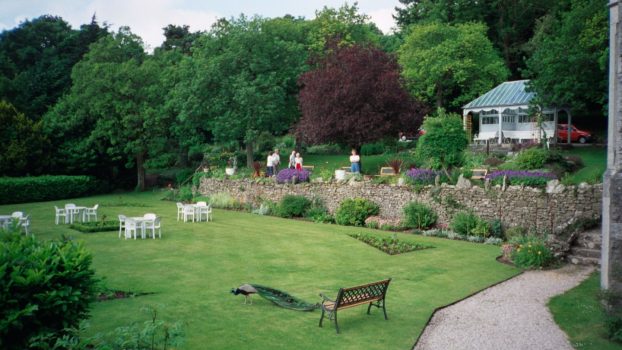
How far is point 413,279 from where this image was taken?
13.6 m

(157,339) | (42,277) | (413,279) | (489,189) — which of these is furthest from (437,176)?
(42,277)

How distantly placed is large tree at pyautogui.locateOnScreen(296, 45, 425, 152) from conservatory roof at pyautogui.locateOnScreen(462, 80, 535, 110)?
8.64 m

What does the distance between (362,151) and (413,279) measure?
26.1 meters

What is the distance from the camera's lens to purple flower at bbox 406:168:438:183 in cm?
2206

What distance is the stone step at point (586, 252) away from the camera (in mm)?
15024

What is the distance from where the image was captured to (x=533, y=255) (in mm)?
14930

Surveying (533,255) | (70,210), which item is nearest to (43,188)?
(70,210)

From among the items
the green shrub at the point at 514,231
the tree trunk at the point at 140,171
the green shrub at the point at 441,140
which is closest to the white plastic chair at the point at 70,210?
the green shrub at the point at 441,140

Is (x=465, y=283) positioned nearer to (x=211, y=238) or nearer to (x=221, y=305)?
(x=221, y=305)

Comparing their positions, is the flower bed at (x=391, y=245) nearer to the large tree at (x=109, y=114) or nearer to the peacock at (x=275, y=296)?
the peacock at (x=275, y=296)

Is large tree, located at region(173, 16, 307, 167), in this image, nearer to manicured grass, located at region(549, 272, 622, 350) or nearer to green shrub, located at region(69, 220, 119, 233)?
green shrub, located at region(69, 220, 119, 233)

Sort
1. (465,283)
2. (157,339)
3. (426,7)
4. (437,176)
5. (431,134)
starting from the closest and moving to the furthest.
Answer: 1. (157,339)
2. (465,283)
3. (437,176)
4. (431,134)
5. (426,7)

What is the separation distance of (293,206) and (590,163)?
14511mm

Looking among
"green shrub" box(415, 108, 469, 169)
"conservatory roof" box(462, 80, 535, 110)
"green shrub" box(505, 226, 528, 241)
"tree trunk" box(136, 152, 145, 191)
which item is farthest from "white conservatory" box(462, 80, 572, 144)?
"tree trunk" box(136, 152, 145, 191)
